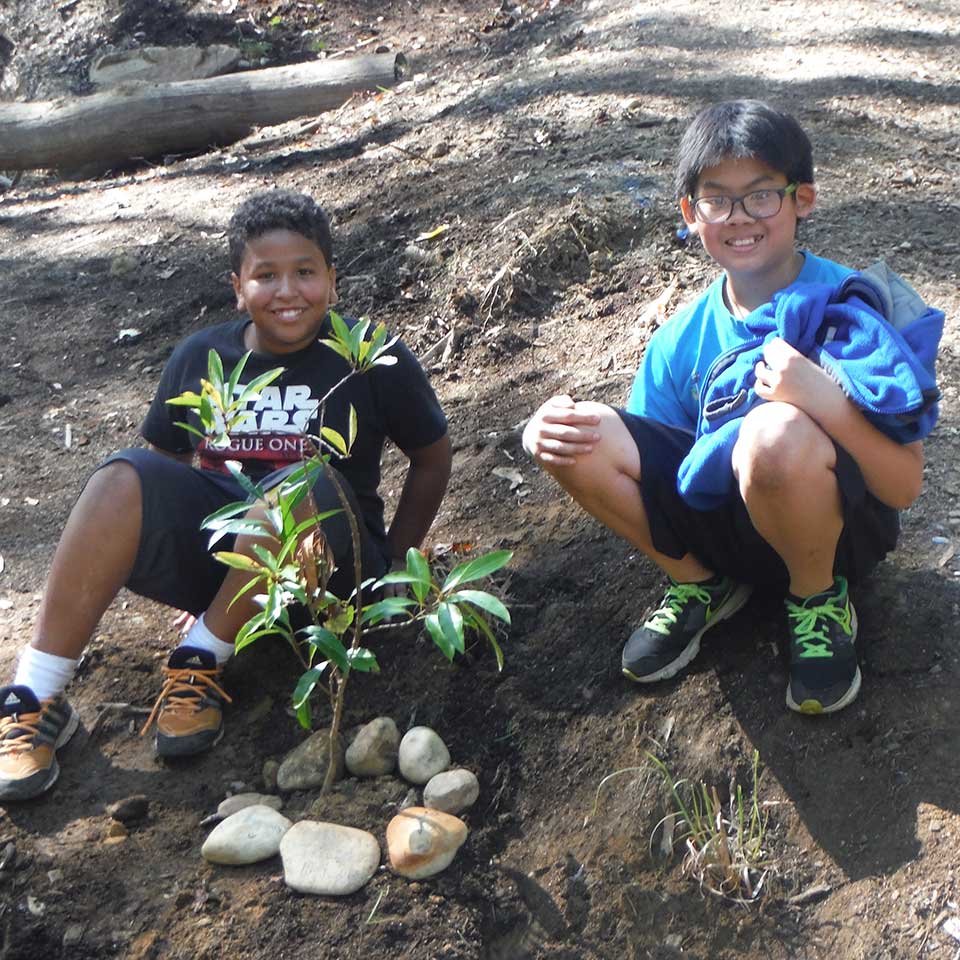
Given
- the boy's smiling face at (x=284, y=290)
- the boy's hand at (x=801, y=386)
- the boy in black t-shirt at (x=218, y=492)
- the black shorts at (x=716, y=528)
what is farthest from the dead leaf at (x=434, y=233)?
the boy's hand at (x=801, y=386)

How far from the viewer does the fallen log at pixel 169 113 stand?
26.8 feet

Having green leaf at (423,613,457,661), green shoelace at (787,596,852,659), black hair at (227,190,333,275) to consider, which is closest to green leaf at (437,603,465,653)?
green leaf at (423,613,457,661)

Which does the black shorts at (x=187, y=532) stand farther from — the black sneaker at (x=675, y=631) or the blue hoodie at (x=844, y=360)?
the blue hoodie at (x=844, y=360)

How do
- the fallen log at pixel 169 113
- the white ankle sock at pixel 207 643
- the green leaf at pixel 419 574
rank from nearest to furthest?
the green leaf at pixel 419 574, the white ankle sock at pixel 207 643, the fallen log at pixel 169 113

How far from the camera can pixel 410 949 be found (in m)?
2.40

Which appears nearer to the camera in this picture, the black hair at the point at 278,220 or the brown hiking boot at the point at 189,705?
the brown hiking boot at the point at 189,705

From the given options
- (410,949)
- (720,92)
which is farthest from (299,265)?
(720,92)

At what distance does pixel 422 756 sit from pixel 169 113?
6611mm

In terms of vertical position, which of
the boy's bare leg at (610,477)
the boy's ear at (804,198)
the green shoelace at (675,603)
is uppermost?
the boy's ear at (804,198)

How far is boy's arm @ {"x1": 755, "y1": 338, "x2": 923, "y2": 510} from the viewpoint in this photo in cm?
239

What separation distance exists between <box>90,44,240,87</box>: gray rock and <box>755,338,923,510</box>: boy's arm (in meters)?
8.00

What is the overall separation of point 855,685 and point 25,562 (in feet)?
9.19

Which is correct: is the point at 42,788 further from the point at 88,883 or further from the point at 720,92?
the point at 720,92

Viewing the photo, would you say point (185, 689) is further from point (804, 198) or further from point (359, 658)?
point (804, 198)
